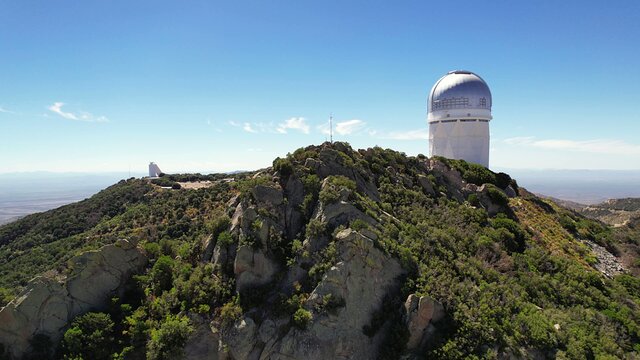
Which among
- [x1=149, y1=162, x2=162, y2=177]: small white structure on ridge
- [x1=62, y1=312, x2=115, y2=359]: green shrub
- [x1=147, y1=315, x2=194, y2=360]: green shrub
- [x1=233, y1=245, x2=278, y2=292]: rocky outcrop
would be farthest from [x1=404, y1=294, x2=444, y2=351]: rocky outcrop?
[x1=149, y1=162, x2=162, y2=177]: small white structure on ridge

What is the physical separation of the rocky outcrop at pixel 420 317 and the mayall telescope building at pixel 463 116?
126 feet

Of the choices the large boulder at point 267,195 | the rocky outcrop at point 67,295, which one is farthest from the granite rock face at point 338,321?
the rocky outcrop at point 67,295

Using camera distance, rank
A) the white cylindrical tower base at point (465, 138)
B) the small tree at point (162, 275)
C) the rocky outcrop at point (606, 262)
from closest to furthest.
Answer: the small tree at point (162, 275), the rocky outcrop at point (606, 262), the white cylindrical tower base at point (465, 138)

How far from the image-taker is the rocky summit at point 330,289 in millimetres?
19625

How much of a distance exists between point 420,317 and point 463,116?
132ft

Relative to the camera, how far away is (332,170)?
97.1 ft

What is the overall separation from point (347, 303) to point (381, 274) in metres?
2.82

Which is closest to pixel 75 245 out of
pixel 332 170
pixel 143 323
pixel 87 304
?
pixel 87 304

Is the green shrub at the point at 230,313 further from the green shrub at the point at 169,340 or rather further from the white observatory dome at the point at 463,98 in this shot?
the white observatory dome at the point at 463,98

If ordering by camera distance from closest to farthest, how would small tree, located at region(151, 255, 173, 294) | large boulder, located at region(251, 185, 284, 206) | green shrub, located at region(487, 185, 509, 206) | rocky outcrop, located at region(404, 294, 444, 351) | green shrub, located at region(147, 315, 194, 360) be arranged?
rocky outcrop, located at region(404, 294, 444, 351)
green shrub, located at region(147, 315, 194, 360)
small tree, located at region(151, 255, 173, 294)
large boulder, located at region(251, 185, 284, 206)
green shrub, located at region(487, 185, 509, 206)

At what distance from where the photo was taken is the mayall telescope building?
5288 cm

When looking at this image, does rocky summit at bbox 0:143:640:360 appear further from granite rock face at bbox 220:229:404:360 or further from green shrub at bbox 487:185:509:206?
green shrub at bbox 487:185:509:206

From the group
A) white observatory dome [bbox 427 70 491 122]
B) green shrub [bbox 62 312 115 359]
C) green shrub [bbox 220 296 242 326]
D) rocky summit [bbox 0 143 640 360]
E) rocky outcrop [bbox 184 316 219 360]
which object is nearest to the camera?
rocky summit [bbox 0 143 640 360]

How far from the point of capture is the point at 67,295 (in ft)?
74.9
